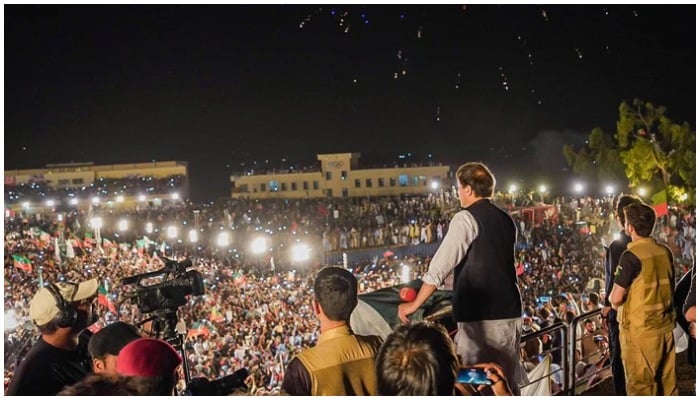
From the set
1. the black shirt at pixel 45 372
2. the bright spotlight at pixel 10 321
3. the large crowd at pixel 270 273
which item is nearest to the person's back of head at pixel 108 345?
the black shirt at pixel 45 372

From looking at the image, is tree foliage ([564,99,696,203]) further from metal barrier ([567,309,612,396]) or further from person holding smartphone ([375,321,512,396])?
person holding smartphone ([375,321,512,396])

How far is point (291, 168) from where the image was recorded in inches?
2212

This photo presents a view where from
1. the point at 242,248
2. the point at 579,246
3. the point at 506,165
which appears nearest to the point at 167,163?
the point at 506,165

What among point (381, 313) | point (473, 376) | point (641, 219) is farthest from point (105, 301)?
point (473, 376)

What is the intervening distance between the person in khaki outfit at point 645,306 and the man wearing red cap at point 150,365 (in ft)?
8.88

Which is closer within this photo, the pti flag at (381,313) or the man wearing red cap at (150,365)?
the man wearing red cap at (150,365)

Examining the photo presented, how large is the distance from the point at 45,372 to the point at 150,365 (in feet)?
3.35

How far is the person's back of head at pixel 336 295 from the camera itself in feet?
8.98

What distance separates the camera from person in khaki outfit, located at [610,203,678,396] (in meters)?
3.90

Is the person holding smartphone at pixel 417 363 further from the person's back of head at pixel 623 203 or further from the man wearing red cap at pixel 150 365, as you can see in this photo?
the person's back of head at pixel 623 203

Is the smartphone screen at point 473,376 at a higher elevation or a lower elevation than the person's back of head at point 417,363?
lower

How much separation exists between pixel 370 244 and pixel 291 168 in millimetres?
33352

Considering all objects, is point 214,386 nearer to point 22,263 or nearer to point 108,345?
point 108,345

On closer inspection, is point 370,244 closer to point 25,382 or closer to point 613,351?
point 613,351
